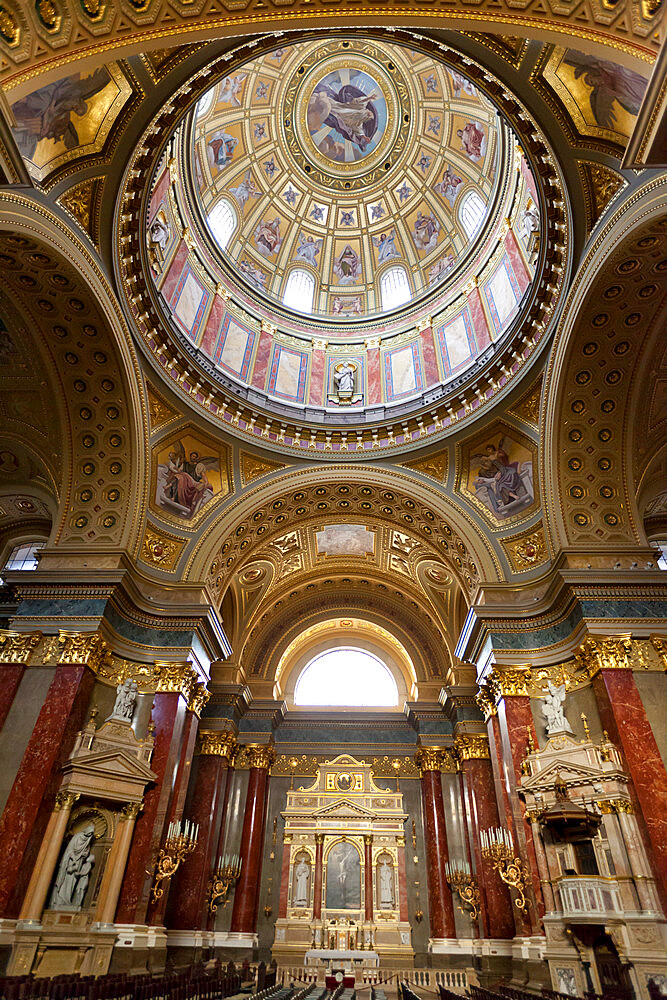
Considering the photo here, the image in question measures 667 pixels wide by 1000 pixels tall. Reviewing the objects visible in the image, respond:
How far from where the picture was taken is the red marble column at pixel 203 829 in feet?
48.4

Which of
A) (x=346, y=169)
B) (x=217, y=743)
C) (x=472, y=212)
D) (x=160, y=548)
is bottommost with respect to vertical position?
(x=217, y=743)

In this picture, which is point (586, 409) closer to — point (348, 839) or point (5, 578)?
point (5, 578)

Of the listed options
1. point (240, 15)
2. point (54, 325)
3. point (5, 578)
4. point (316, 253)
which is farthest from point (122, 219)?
point (316, 253)

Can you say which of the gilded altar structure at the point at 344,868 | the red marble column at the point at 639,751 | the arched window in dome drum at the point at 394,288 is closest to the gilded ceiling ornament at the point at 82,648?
the red marble column at the point at 639,751

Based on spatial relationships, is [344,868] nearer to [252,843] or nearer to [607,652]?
[252,843]

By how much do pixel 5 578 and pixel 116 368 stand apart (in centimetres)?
557

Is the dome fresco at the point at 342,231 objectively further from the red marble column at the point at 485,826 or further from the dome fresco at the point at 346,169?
the red marble column at the point at 485,826

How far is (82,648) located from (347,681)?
13.3 metres

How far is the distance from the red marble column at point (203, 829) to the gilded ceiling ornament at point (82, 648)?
626 centimetres

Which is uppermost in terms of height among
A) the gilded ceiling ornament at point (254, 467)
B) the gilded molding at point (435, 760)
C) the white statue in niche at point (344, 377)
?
the white statue in niche at point (344, 377)

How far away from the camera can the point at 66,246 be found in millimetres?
11555

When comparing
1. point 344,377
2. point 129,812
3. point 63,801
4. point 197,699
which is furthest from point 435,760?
point 344,377

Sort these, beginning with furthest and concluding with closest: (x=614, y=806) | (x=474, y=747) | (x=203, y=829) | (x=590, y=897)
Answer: (x=474, y=747) < (x=203, y=829) < (x=614, y=806) < (x=590, y=897)

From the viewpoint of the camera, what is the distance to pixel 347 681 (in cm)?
2402
